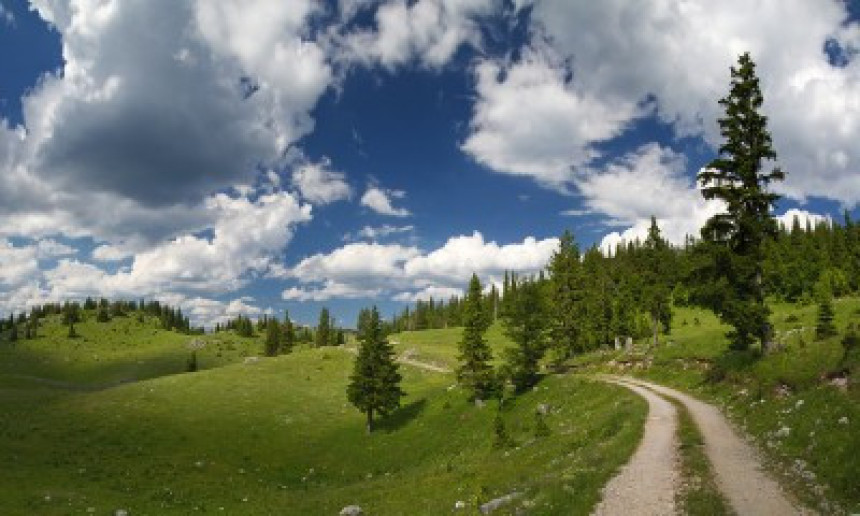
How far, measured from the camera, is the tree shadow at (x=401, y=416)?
64562mm

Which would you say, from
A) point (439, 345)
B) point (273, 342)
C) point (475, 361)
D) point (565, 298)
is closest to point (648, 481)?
point (475, 361)

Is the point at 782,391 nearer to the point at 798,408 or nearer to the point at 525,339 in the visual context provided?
the point at 798,408

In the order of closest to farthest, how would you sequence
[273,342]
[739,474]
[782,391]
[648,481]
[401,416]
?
[739,474], [648,481], [782,391], [401,416], [273,342]

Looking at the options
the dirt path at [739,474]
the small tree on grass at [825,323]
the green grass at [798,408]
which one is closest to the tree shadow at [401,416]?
the green grass at [798,408]

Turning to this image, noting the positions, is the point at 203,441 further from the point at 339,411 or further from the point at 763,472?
the point at 763,472

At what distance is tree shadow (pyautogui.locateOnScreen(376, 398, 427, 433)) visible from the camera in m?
64.6

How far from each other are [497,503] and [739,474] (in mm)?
7931

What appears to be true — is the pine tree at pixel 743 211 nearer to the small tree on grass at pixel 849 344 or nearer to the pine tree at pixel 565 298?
the small tree on grass at pixel 849 344

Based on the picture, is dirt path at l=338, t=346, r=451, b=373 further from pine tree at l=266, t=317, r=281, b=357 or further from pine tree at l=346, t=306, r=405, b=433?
pine tree at l=266, t=317, r=281, b=357

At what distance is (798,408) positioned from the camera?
2320 cm

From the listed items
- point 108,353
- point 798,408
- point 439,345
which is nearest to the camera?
point 798,408

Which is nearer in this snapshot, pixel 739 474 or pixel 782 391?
pixel 739 474

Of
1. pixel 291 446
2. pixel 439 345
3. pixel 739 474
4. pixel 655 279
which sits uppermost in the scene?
pixel 655 279

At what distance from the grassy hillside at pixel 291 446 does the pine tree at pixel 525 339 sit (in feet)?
9.44
